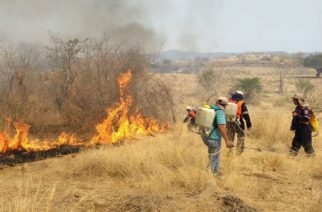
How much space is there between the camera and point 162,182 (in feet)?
23.5

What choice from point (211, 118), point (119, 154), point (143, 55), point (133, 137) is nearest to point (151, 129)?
point (133, 137)

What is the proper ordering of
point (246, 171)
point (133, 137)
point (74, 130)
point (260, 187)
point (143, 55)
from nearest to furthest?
point (260, 187)
point (246, 171)
point (133, 137)
point (74, 130)
point (143, 55)

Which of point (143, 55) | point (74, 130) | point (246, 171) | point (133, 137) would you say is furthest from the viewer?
point (143, 55)

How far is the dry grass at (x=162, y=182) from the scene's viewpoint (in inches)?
249

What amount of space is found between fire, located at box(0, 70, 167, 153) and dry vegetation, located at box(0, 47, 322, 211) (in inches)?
52.0

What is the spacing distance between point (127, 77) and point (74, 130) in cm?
227

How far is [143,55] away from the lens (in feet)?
52.9

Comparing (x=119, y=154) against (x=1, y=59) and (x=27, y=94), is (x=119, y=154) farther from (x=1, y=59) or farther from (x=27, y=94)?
(x=1, y=59)

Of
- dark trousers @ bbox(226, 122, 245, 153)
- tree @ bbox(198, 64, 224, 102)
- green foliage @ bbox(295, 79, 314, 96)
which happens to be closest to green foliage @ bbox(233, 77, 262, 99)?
tree @ bbox(198, 64, 224, 102)

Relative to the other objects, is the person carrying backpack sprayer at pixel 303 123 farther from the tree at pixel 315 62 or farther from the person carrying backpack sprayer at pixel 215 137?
the tree at pixel 315 62

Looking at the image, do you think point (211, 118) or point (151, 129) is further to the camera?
point (151, 129)

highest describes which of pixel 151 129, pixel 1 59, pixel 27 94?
pixel 1 59

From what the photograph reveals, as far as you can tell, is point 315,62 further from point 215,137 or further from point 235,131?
point 215,137

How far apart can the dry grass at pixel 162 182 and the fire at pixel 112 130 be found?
1.58 m
